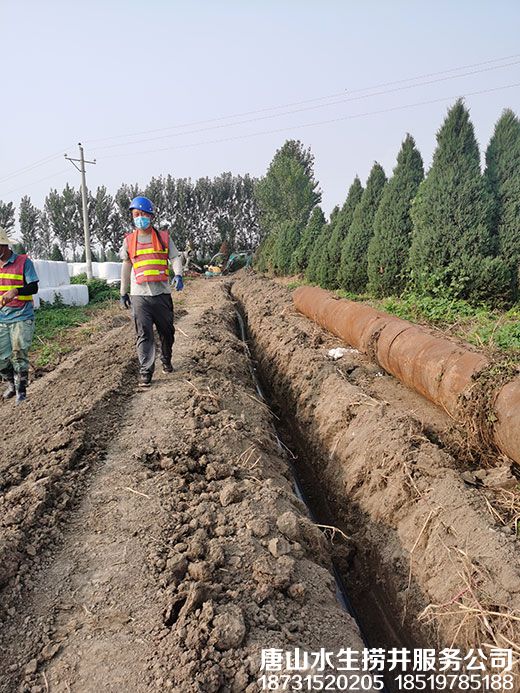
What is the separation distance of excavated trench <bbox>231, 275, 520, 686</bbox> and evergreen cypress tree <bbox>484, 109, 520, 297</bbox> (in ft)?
17.0

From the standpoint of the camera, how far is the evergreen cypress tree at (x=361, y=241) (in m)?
14.6

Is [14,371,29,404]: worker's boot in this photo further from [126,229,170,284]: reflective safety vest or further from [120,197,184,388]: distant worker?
[126,229,170,284]: reflective safety vest

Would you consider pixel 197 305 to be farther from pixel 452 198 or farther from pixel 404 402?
pixel 404 402

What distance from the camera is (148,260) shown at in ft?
18.3

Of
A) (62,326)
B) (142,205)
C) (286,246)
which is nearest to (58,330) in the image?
(62,326)

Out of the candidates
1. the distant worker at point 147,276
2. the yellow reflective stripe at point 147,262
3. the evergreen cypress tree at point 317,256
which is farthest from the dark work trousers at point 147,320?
the evergreen cypress tree at point 317,256

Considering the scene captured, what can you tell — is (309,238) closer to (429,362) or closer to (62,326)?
(62,326)

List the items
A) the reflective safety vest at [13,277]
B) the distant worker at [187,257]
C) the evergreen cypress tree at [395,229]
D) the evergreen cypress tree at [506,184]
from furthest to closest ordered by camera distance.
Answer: the distant worker at [187,257] → the evergreen cypress tree at [395,229] → the evergreen cypress tree at [506,184] → the reflective safety vest at [13,277]

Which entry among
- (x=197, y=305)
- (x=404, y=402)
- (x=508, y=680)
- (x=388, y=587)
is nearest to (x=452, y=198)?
(x=404, y=402)

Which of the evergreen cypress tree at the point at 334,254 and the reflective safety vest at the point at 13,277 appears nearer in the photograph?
the reflective safety vest at the point at 13,277

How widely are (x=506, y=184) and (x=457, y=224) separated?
135 cm

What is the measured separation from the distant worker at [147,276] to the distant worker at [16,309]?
1.19 meters

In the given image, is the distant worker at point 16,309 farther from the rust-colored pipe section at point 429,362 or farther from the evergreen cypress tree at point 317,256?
the evergreen cypress tree at point 317,256

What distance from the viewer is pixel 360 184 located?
63.2 ft
